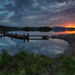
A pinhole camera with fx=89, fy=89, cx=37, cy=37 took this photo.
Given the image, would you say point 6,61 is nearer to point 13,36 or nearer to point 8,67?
point 8,67

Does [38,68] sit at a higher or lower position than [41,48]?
higher

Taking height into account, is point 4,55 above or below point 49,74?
above

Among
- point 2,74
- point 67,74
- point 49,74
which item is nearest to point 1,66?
point 2,74

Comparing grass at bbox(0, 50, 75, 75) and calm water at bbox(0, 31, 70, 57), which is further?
calm water at bbox(0, 31, 70, 57)

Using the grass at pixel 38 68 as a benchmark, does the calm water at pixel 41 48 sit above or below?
below

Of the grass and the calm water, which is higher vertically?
the grass

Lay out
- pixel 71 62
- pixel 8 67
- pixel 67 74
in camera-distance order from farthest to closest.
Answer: pixel 8 67 → pixel 71 62 → pixel 67 74

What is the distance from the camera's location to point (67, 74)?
176 inches

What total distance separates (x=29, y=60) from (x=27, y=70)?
7.21 feet

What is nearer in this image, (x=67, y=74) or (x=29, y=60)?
(x=67, y=74)

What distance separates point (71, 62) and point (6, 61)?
4.46 m

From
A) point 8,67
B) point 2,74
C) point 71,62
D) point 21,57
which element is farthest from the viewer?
point 21,57

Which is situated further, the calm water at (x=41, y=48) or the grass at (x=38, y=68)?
the calm water at (x=41, y=48)

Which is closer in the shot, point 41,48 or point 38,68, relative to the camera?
point 38,68
